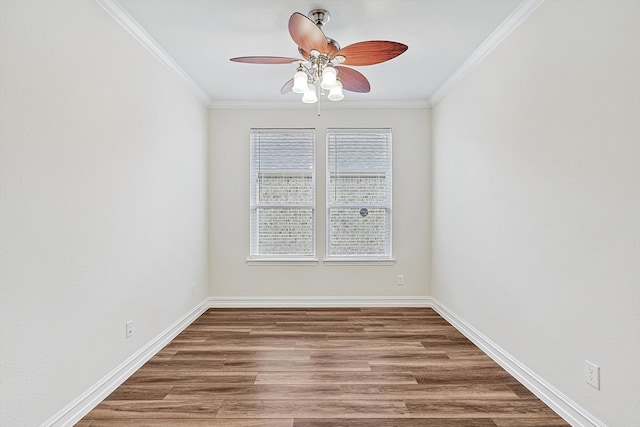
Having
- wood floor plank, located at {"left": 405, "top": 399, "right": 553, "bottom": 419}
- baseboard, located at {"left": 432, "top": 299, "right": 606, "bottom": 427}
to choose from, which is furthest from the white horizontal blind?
wood floor plank, located at {"left": 405, "top": 399, "right": 553, "bottom": 419}

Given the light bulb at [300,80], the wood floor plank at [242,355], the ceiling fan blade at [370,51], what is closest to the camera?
the ceiling fan blade at [370,51]

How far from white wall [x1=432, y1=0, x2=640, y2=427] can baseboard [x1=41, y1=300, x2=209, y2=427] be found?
9.28 feet

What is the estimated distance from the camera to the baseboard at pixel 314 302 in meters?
4.44

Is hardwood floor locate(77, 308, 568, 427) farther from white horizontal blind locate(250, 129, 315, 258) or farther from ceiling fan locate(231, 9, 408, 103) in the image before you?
ceiling fan locate(231, 9, 408, 103)

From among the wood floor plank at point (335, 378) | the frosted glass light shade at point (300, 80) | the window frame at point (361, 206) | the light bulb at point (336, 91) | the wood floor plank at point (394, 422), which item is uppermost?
the frosted glass light shade at point (300, 80)

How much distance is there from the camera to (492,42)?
280 cm

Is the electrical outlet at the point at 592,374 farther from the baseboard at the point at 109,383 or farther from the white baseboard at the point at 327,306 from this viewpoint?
the baseboard at the point at 109,383

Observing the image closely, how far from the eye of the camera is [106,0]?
2.26 meters

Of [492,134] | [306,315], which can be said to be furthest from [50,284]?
[492,134]

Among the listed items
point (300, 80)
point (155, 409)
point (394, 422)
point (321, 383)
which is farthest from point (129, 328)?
point (300, 80)

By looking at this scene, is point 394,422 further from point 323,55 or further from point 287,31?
point 287,31

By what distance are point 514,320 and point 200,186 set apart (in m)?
3.45

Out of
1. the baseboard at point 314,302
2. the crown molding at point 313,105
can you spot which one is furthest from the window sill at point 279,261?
the crown molding at point 313,105

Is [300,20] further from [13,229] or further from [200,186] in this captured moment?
[200,186]
